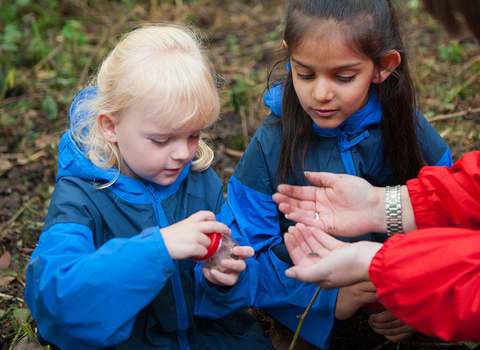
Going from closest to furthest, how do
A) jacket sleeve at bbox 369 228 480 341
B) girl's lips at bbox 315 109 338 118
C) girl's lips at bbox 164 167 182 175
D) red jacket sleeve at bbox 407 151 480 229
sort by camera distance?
1. jacket sleeve at bbox 369 228 480 341
2. girl's lips at bbox 164 167 182 175
3. red jacket sleeve at bbox 407 151 480 229
4. girl's lips at bbox 315 109 338 118

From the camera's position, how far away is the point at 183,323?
6.59 ft

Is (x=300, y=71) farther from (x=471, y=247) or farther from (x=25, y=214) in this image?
(x=25, y=214)

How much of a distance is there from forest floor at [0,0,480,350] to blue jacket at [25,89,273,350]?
690mm

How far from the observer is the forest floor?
2873mm

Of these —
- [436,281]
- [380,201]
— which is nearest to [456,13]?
[380,201]

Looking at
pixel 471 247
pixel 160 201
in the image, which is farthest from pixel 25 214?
pixel 471 247

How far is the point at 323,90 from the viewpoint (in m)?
2.19

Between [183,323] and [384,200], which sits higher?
[384,200]

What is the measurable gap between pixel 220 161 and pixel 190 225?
199cm

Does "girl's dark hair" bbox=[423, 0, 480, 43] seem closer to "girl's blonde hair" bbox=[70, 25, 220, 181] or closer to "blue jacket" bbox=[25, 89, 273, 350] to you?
"girl's blonde hair" bbox=[70, 25, 220, 181]

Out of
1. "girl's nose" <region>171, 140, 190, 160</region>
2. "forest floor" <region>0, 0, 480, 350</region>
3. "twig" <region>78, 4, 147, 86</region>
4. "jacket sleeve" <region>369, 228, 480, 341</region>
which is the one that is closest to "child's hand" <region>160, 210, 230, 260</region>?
"girl's nose" <region>171, 140, 190, 160</region>

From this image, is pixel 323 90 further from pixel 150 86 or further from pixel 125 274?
pixel 125 274

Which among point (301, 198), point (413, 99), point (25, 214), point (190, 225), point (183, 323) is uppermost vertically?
point (413, 99)

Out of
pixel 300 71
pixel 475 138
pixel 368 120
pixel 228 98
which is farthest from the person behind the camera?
pixel 228 98
